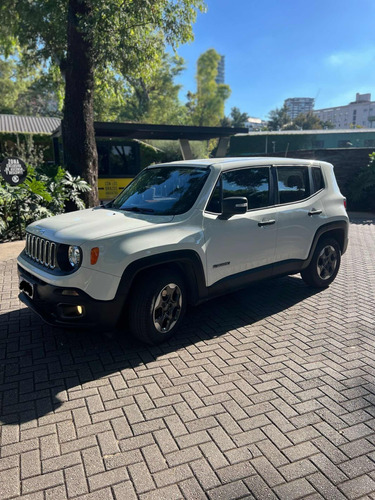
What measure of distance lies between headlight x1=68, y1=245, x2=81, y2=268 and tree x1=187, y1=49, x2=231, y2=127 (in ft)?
143

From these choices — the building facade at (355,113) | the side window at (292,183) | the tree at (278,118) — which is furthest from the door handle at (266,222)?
the building facade at (355,113)

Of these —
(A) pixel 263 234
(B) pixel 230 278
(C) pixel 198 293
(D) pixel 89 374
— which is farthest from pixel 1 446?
(A) pixel 263 234

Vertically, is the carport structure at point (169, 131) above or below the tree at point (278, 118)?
below

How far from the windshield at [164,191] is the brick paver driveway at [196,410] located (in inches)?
55.4

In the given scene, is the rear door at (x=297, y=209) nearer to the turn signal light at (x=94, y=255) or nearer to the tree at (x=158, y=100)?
the turn signal light at (x=94, y=255)

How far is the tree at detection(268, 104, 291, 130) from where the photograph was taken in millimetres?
89688

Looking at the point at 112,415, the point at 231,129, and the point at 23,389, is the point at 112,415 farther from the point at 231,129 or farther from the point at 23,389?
the point at 231,129

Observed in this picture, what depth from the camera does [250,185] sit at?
14.3 feet

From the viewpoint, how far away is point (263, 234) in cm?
435

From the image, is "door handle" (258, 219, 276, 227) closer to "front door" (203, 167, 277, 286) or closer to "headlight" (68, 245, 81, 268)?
"front door" (203, 167, 277, 286)

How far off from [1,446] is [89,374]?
921 millimetres

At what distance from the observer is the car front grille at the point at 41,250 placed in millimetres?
3396

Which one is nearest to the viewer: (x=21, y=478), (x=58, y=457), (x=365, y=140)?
(x=21, y=478)

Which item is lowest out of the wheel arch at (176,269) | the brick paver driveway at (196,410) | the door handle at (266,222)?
the brick paver driveway at (196,410)
